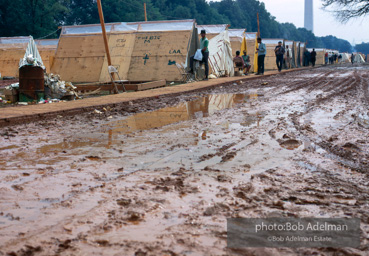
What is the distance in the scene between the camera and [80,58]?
17.5 m

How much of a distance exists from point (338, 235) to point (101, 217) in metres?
1.38

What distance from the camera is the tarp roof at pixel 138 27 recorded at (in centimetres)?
1773

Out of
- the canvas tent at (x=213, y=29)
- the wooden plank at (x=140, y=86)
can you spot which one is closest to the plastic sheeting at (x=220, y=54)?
the canvas tent at (x=213, y=29)

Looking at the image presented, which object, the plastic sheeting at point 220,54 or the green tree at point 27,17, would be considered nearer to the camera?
the plastic sheeting at point 220,54

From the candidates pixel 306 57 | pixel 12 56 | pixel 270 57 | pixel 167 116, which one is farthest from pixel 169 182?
pixel 306 57

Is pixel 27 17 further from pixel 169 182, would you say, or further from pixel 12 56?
pixel 169 182

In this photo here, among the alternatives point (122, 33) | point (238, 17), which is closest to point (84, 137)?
point (122, 33)

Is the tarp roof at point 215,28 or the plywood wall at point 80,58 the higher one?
the tarp roof at point 215,28

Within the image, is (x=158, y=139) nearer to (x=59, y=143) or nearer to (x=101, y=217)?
(x=59, y=143)

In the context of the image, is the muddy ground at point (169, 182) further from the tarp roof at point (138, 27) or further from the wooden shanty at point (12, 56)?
the wooden shanty at point (12, 56)

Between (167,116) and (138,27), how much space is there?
39.4 ft

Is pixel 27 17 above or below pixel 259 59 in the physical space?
above

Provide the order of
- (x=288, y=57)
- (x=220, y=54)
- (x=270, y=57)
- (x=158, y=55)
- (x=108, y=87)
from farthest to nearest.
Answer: (x=288, y=57) < (x=270, y=57) < (x=220, y=54) < (x=158, y=55) < (x=108, y=87)

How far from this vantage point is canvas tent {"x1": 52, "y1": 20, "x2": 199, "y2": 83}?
16797 millimetres
